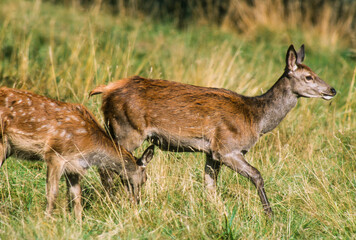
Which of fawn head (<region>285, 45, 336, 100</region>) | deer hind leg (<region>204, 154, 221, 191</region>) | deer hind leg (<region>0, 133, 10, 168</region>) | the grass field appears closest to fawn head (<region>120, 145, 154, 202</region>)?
the grass field

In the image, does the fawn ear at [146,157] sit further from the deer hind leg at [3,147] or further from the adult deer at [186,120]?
the deer hind leg at [3,147]

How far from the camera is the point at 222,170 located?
6.72 meters

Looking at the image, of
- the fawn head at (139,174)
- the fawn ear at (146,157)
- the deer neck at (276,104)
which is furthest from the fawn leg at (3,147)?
the deer neck at (276,104)

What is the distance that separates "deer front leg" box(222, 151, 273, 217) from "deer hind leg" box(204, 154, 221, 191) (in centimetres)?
25

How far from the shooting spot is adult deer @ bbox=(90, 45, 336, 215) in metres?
6.21

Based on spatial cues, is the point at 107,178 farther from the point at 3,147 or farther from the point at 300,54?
the point at 300,54

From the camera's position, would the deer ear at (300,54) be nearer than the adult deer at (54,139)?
No

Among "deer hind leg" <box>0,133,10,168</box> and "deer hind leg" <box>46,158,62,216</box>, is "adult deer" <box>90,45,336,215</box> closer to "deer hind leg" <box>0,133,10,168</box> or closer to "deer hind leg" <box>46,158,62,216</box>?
"deer hind leg" <box>46,158,62,216</box>

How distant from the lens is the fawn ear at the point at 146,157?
607 cm

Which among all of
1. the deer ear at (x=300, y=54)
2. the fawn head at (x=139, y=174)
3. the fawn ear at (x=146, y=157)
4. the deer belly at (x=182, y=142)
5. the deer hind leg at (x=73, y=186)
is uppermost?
the deer ear at (x=300, y=54)

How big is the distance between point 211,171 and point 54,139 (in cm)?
198

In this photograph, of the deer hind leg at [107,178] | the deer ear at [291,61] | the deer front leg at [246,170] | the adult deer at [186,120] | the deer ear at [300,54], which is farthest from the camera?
the deer ear at [300,54]

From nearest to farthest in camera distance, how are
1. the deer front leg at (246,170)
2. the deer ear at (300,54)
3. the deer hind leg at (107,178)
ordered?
the deer front leg at (246,170) < the deer hind leg at (107,178) < the deer ear at (300,54)

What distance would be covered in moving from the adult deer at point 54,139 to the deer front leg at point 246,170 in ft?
3.00
